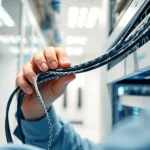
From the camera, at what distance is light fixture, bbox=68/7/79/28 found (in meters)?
3.36

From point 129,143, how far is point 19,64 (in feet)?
6.60

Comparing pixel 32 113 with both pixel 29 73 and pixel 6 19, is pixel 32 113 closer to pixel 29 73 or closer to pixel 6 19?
pixel 29 73

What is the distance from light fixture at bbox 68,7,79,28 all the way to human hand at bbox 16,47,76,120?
2.87m

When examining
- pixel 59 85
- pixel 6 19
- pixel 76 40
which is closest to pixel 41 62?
pixel 59 85

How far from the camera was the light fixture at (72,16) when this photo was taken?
3362mm

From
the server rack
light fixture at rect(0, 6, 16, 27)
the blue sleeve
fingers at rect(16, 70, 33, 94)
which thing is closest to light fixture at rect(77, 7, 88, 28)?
light fixture at rect(0, 6, 16, 27)

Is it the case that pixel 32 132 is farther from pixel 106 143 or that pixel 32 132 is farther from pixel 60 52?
pixel 106 143

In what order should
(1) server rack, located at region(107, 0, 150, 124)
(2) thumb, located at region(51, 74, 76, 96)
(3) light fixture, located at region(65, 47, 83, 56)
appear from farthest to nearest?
(3) light fixture, located at region(65, 47, 83, 56) → (2) thumb, located at region(51, 74, 76, 96) → (1) server rack, located at region(107, 0, 150, 124)

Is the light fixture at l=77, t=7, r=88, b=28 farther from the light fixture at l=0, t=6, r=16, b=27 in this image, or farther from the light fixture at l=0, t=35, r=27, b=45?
the light fixture at l=0, t=6, r=16, b=27

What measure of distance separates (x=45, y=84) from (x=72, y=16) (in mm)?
3243

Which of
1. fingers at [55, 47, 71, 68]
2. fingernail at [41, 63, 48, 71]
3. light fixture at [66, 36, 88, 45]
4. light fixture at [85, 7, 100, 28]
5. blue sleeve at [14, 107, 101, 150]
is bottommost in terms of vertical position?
blue sleeve at [14, 107, 101, 150]

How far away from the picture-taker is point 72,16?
12.1ft

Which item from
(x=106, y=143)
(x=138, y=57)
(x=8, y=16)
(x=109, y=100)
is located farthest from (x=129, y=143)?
(x=8, y=16)

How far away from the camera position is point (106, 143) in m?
0.19
